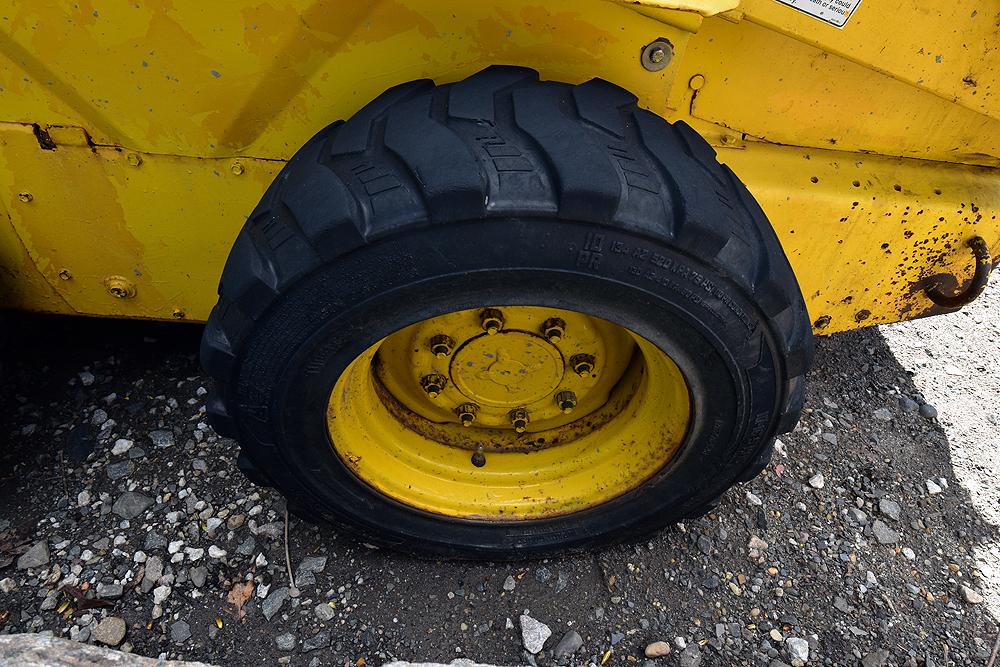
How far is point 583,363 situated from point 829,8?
2.92 ft

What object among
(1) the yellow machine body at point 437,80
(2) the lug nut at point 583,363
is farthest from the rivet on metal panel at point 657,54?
(2) the lug nut at point 583,363

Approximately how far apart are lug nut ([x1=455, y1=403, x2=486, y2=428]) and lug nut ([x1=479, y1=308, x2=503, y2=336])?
293 mm

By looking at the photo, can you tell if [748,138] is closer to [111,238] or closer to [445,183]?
[445,183]

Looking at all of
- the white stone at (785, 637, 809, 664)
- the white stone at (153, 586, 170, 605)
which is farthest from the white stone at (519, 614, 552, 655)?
the white stone at (153, 586, 170, 605)

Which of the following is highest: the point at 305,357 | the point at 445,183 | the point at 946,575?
the point at 445,183

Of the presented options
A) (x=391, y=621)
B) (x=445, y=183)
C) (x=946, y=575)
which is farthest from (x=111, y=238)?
(x=946, y=575)

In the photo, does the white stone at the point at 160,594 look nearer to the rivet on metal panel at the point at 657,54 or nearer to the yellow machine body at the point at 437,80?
the yellow machine body at the point at 437,80

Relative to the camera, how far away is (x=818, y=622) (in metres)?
1.98

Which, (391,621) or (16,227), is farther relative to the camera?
(391,621)

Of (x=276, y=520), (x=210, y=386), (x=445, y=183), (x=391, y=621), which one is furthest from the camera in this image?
(x=210, y=386)

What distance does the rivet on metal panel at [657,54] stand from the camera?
1.45 meters

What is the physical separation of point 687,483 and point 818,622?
0.61m

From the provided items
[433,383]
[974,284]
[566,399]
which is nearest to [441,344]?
[433,383]

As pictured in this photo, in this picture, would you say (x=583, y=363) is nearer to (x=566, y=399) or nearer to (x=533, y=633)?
(x=566, y=399)
